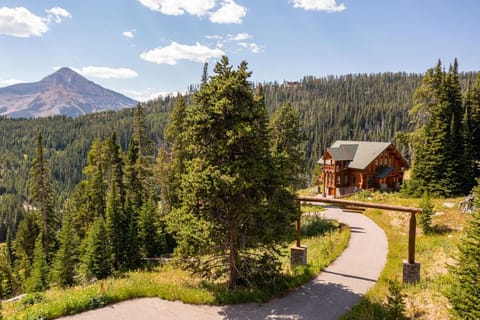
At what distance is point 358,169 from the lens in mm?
45156

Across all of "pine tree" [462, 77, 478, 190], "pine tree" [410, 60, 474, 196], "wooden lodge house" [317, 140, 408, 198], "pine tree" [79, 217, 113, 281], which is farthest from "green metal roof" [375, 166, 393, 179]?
"pine tree" [79, 217, 113, 281]

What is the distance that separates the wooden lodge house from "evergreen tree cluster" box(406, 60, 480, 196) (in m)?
10.3

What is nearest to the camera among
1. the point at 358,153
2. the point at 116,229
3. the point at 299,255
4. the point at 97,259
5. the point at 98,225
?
the point at 299,255

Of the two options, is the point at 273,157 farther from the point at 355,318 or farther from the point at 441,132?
the point at 441,132

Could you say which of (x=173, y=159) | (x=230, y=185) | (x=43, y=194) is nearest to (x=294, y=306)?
(x=230, y=185)

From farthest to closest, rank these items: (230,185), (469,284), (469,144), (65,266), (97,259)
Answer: (65,266) → (469,144) → (97,259) → (230,185) → (469,284)

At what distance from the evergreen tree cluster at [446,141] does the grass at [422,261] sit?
132 inches

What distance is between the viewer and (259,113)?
13.1m

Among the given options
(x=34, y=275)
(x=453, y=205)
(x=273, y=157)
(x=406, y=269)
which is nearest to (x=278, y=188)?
(x=273, y=157)

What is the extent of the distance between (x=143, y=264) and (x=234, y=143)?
25194 millimetres

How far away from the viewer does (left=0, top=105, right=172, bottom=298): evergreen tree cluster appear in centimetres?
3309

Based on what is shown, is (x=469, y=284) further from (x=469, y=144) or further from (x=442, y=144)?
(x=469, y=144)

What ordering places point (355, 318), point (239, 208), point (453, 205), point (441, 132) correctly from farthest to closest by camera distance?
point (441, 132), point (453, 205), point (239, 208), point (355, 318)

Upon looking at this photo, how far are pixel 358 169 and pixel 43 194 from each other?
1645 inches
